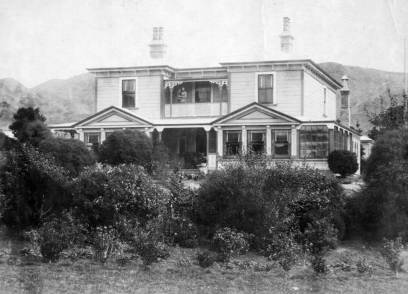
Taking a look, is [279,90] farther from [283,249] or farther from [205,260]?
[205,260]

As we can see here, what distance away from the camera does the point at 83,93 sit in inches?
5153

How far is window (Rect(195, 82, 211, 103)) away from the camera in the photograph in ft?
117

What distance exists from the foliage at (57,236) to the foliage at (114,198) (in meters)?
0.64

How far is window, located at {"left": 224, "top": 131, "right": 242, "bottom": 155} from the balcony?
2468 millimetres

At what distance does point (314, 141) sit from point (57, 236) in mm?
19112

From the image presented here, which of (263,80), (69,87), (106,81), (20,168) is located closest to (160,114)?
(106,81)

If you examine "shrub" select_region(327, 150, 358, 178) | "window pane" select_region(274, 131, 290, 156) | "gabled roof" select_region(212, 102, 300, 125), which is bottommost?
"shrub" select_region(327, 150, 358, 178)

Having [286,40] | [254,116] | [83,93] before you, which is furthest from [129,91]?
[83,93]

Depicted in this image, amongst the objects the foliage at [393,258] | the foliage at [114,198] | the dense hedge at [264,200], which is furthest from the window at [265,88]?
the foliage at [393,258]

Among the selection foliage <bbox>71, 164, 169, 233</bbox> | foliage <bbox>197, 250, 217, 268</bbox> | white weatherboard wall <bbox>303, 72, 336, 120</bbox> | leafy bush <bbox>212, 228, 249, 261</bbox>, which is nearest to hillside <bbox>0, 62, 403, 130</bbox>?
white weatherboard wall <bbox>303, 72, 336, 120</bbox>

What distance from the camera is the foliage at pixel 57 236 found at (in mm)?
14305

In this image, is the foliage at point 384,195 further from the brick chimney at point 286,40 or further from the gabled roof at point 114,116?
the brick chimney at point 286,40

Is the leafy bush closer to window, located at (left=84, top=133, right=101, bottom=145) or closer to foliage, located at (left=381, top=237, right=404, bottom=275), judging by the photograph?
foliage, located at (left=381, top=237, right=404, bottom=275)

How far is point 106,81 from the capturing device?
36.3 meters
